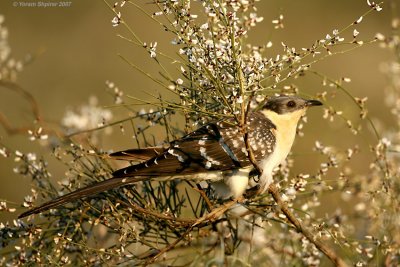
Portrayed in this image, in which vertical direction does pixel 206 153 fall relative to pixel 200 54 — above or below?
below

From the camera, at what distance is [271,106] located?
451cm

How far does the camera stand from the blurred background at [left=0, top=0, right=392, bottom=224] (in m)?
9.71

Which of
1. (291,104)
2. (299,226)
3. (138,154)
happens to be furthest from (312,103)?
(299,226)

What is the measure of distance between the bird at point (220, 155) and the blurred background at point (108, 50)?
173 inches

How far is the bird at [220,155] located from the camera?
3.72 meters

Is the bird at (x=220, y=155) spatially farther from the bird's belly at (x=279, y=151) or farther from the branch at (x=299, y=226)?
the branch at (x=299, y=226)

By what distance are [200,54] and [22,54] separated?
831 centimetres

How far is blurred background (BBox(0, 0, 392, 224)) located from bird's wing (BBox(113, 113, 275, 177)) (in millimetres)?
4573

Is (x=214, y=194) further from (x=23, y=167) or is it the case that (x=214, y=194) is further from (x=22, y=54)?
(x=22, y=54)

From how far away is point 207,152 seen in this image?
4059mm

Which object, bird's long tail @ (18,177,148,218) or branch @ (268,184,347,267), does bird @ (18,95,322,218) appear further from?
branch @ (268,184,347,267)

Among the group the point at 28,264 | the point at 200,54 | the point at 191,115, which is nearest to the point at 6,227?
the point at 28,264

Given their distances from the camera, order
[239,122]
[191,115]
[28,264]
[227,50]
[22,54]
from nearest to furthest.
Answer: [239,122] → [227,50] → [28,264] → [191,115] → [22,54]

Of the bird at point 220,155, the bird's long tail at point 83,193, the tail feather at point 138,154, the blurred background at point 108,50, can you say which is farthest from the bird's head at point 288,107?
the blurred background at point 108,50
